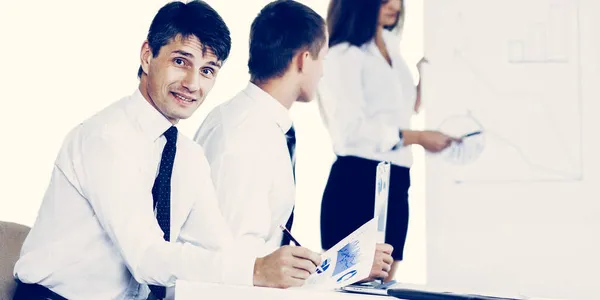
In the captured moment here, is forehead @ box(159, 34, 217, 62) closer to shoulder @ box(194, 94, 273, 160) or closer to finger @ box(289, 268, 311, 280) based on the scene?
shoulder @ box(194, 94, 273, 160)

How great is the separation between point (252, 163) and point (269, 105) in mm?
180

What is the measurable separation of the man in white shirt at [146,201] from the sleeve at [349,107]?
0.39 m

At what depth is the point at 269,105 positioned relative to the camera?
2.17 metres

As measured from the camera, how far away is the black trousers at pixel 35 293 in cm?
162

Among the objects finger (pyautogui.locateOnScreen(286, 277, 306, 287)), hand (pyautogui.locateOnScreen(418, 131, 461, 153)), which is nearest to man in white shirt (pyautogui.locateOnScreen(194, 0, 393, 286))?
hand (pyautogui.locateOnScreen(418, 131, 461, 153))

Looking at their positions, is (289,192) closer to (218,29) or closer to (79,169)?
(218,29)

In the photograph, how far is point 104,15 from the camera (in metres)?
2.37

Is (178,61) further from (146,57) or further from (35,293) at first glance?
(35,293)

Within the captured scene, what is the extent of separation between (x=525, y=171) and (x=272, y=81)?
845mm

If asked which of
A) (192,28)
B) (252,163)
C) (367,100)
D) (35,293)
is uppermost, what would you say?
(192,28)

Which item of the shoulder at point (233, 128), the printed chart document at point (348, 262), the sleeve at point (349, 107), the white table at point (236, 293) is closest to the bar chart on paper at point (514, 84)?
the sleeve at point (349, 107)

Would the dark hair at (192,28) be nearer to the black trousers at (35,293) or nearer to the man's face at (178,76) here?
the man's face at (178,76)

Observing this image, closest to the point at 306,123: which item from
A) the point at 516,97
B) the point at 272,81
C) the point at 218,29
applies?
the point at 272,81

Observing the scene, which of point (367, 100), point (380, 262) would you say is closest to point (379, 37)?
point (367, 100)
